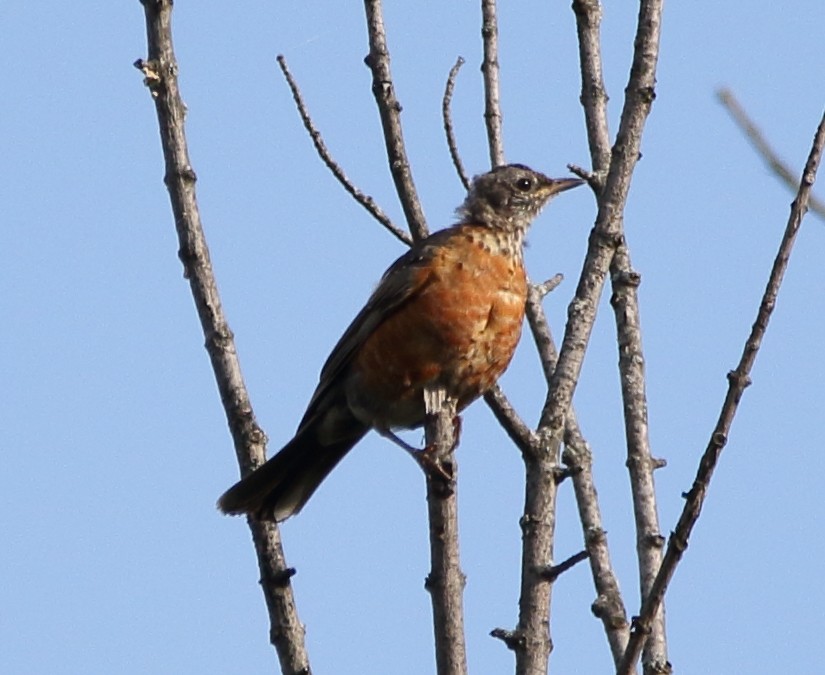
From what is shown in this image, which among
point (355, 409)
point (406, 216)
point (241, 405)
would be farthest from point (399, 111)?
point (355, 409)

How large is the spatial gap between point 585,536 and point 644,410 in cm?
45

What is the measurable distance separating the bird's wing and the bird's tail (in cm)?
11

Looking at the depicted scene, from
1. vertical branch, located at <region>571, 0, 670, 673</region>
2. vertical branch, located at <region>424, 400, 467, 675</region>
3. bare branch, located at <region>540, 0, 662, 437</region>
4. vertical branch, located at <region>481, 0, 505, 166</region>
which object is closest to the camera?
vertical branch, located at <region>424, 400, 467, 675</region>

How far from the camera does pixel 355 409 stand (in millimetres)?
6043

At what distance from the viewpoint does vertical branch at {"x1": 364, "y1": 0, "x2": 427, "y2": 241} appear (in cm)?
450

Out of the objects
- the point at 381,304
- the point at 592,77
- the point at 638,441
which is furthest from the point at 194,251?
the point at 381,304

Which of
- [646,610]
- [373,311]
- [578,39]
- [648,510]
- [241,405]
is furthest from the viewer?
[373,311]

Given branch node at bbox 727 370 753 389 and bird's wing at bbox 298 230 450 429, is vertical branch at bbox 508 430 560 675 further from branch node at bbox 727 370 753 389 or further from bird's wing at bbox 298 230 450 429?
bird's wing at bbox 298 230 450 429

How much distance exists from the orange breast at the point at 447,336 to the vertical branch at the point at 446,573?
154cm

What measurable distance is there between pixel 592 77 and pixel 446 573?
2146mm

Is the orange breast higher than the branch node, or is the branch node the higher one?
the orange breast

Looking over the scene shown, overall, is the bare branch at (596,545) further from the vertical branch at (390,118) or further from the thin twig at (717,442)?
the thin twig at (717,442)

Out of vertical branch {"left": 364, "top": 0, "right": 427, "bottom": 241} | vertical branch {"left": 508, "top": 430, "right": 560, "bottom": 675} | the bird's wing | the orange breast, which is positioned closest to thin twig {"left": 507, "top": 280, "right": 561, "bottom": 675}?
vertical branch {"left": 508, "top": 430, "right": 560, "bottom": 675}

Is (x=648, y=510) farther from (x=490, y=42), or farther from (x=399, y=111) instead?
(x=490, y=42)
